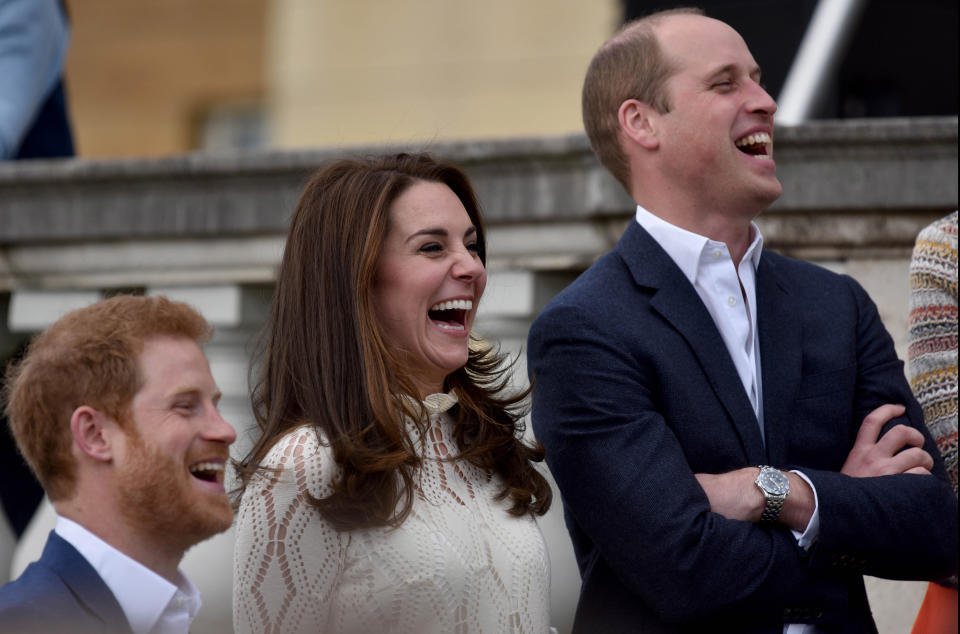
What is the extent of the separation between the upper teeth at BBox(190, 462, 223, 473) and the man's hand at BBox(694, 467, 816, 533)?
888 millimetres

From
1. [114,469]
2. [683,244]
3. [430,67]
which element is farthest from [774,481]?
[430,67]

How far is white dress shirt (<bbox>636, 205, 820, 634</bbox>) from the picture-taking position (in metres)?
3.02

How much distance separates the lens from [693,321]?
9.82 feet

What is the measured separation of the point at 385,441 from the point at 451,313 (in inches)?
14.7

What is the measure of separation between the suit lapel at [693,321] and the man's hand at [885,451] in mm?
193

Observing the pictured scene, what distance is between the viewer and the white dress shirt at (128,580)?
2322mm

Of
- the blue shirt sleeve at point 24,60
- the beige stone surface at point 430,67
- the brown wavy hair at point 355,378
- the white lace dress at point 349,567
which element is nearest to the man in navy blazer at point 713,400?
the brown wavy hair at point 355,378

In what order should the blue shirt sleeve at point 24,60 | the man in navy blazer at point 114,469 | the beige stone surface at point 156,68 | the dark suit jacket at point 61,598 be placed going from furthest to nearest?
the beige stone surface at point 156,68, the blue shirt sleeve at point 24,60, the man in navy blazer at point 114,469, the dark suit jacket at point 61,598

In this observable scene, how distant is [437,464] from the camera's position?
2914 millimetres

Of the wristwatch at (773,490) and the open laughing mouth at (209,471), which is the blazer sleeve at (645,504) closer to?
the wristwatch at (773,490)

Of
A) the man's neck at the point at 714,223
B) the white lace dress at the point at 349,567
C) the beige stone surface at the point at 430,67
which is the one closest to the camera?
the white lace dress at the point at 349,567

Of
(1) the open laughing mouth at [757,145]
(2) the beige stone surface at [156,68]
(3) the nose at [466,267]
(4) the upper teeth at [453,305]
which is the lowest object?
(2) the beige stone surface at [156,68]

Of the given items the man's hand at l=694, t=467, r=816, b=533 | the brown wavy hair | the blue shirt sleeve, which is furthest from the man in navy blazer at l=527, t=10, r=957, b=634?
the blue shirt sleeve

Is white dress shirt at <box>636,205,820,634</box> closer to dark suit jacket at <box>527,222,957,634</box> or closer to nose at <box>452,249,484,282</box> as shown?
dark suit jacket at <box>527,222,957,634</box>
